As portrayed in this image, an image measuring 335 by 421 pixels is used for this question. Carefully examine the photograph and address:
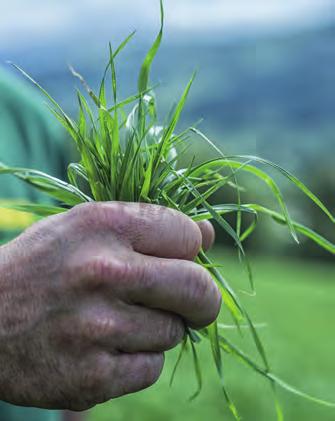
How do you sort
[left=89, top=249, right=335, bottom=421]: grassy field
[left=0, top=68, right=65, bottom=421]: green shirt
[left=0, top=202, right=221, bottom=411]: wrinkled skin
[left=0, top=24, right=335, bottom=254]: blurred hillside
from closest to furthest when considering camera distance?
[left=0, top=202, right=221, bottom=411]: wrinkled skin → [left=0, top=68, right=65, bottom=421]: green shirt → [left=89, top=249, right=335, bottom=421]: grassy field → [left=0, top=24, right=335, bottom=254]: blurred hillside

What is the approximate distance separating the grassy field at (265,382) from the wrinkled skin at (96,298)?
11.9 feet

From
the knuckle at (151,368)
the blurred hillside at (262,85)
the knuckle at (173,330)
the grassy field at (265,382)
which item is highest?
the knuckle at (173,330)

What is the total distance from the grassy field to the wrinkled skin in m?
3.63

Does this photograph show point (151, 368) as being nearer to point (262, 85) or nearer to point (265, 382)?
point (265, 382)

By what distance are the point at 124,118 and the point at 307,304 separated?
9.72m

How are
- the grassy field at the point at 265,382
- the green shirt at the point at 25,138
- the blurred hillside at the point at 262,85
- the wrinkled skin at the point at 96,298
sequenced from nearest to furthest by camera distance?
1. the wrinkled skin at the point at 96,298
2. the green shirt at the point at 25,138
3. the grassy field at the point at 265,382
4. the blurred hillside at the point at 262,85

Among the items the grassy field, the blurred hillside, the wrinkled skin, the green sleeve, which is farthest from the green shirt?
the blurred hillside

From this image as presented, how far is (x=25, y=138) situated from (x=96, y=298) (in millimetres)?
1280

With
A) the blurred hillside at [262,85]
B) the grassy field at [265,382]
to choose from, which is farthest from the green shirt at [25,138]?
the blurred hillside at [262,85]

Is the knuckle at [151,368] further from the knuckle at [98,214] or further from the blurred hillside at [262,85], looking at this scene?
the blurred hillside at [262,85]

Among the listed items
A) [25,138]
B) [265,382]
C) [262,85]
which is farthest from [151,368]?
[262,85]

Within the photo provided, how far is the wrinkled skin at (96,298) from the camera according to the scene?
100 cm

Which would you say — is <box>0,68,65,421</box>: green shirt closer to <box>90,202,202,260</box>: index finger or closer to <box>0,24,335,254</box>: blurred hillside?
<box>90,202,202,260</box>: index finger

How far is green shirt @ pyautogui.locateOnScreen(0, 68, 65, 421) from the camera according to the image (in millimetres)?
2068
